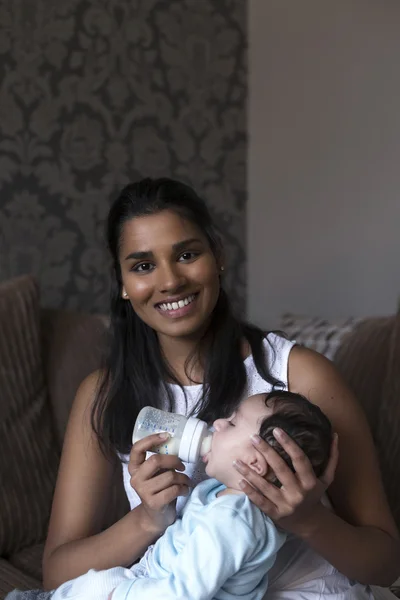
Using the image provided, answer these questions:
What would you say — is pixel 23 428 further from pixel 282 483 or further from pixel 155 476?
pixel 282 483

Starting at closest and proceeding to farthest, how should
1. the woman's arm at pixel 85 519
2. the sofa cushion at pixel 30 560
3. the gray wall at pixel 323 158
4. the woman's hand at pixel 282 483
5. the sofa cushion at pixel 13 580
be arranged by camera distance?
the woman's hand at pixel 282 483, the woman's arm at pixel 85 519, the sofa cushion at pixel 13 580, the sofa cushion at pixel 30 560, the gray wall at pixel 323 158

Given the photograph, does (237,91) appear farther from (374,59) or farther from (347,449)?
(347,449)

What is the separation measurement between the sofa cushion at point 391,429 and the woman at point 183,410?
1.63 feet

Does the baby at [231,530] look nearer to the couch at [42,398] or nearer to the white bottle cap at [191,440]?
the white bottle cap at [191,440]

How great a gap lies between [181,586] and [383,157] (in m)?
1.78

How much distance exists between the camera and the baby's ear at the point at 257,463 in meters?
1.17

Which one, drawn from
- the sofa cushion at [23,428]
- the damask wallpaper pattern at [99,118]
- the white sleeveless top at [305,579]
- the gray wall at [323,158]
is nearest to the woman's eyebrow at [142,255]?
the white sleeveless top at [305,579]

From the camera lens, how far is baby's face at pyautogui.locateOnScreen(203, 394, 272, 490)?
1228 mm

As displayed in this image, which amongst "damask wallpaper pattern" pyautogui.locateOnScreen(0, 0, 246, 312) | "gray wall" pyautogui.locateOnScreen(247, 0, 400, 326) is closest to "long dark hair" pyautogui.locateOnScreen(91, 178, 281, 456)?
"damask wallpaper pattern" pyautogui.locateOnScreen(0, 0, 246, 312)

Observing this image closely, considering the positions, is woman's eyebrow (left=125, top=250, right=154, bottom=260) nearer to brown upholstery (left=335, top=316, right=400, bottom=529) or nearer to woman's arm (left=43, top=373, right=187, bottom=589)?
woman's arm (left=43, top=373, right=187, bottom=589)

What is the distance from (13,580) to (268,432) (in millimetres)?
881

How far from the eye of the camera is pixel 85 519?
158cm

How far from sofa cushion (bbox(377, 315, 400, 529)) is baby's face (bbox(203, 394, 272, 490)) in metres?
0.81

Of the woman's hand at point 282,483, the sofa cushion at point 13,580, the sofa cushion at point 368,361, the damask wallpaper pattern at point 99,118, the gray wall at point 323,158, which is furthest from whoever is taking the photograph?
the gray wall at point 323,158
